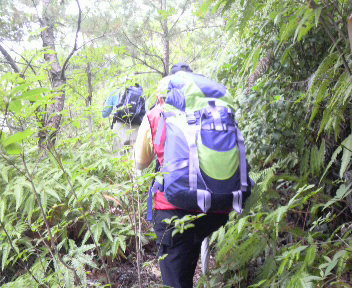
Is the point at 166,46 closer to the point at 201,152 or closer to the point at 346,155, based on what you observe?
the point at 201,152

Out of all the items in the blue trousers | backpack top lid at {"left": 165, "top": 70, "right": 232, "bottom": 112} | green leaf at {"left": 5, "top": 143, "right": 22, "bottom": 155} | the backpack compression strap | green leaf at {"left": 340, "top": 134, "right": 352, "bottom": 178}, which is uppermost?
backpack top lid at {"left": 165, "top": 70, "right": 232, "bottom": 112}

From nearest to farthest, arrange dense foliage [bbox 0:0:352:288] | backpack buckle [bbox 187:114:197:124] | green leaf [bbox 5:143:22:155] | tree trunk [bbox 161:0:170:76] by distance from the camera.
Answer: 1. green leaf [bbox 5:143:22:155]
2. dense foliage [bbox 0:0:352:288]
3. backpack buckle [bbox 187:114:197:124]
4. tree trunk [bbox 161:0:170:76]

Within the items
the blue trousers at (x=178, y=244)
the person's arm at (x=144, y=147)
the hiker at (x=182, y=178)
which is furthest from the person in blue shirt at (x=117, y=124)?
the blue trousers at (x=178, y=244)

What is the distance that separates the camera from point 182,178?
211 cm

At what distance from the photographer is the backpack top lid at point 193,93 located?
91.4 inches

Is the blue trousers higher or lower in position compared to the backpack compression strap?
lower

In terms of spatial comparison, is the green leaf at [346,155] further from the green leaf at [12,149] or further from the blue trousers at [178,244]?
the green leaf at [12,149]

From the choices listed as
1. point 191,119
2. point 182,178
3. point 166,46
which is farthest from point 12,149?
point 166,46

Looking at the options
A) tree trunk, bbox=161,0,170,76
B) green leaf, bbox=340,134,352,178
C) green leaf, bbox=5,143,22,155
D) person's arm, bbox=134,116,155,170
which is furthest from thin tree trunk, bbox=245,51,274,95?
tree trunk, bbox=161,0,170,76

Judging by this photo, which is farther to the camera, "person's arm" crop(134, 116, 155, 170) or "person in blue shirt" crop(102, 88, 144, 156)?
"person in blue shirt" crop(102, 88, 144, 156)

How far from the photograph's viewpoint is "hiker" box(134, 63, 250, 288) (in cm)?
212

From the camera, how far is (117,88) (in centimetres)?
254

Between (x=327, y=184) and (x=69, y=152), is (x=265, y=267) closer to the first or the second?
(x=327, y=184)

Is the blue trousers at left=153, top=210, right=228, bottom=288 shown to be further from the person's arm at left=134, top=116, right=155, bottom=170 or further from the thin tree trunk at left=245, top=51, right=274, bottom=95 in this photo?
the thin tree trunk at left=245, top=51, right=274, bottom=95
